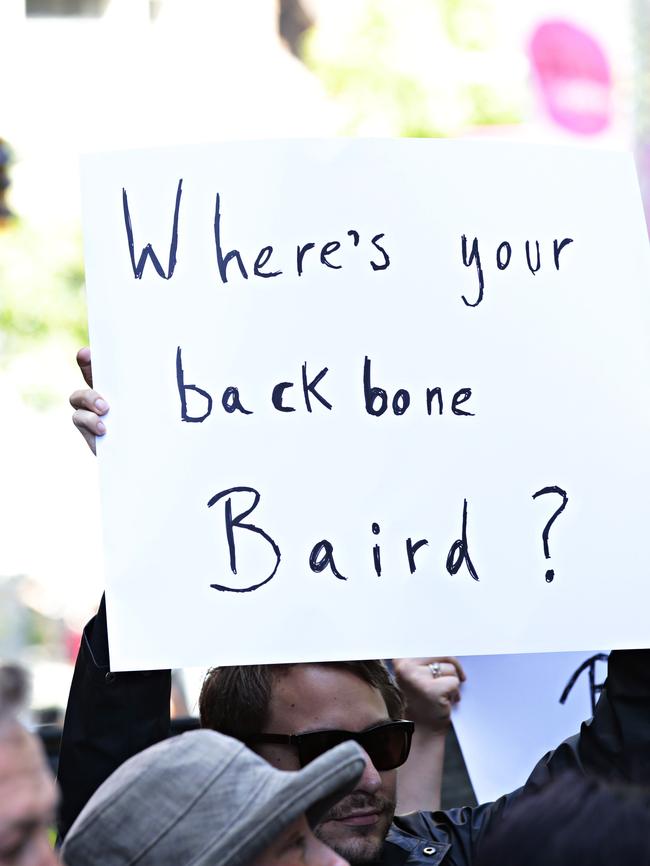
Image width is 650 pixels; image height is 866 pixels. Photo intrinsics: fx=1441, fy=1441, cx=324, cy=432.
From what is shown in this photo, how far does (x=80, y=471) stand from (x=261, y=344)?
1512cm

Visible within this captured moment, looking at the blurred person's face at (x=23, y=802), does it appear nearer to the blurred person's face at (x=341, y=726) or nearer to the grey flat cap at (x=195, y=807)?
the grey flat cap at (x=195, y=807)

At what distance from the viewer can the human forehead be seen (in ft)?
7.35

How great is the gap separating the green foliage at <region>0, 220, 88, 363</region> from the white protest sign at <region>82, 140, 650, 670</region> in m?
8.92

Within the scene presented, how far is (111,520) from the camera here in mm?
2061

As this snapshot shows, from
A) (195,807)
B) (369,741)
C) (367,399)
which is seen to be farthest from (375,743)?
(195,807)

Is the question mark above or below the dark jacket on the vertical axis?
above

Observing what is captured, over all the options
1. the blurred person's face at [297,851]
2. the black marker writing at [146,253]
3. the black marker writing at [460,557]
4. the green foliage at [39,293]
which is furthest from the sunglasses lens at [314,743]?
the green foliage at [39,293]

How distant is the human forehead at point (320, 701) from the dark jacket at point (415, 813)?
0.20 meters

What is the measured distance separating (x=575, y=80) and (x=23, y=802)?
969cm

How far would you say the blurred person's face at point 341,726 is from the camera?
2.19 metres

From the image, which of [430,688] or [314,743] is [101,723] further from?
[430,688]

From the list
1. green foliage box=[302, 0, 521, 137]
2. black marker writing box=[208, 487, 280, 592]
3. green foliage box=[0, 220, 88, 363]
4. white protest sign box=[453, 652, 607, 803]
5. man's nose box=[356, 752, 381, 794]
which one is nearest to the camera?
black marker writing box=[208, 487, 280, 592]

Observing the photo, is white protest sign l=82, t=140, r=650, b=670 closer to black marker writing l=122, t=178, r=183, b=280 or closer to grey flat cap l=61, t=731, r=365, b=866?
black marker writing l=122, t=178, r=183, b=280

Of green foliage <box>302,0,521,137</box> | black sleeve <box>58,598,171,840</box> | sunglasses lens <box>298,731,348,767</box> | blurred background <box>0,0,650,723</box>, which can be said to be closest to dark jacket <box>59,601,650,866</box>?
black sleeve <box>58,598,171,840</box>
